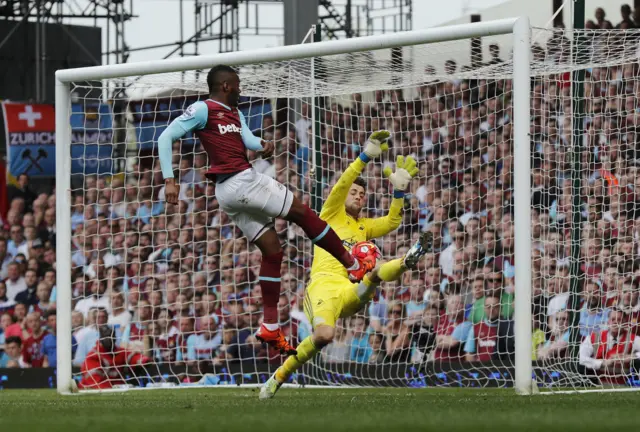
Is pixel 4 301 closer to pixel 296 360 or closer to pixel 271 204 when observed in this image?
pixel 296 360

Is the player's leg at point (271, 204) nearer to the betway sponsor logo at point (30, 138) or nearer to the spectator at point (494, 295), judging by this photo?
the spectator at point (494, 295)

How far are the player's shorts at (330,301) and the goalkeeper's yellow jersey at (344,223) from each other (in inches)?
8.5

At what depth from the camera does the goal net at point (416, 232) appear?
428 inches

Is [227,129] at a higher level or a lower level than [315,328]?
higher

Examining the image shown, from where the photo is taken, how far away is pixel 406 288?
41.8ft

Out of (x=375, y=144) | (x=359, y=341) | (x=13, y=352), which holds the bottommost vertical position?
(x=13, y=352)

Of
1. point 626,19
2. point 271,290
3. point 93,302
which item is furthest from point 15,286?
point 626,19

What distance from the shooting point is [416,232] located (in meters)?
12.9

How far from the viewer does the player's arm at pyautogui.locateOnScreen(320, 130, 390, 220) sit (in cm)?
917

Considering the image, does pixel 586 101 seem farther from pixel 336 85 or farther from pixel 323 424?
pixel 323 424

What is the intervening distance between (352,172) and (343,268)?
0.87m

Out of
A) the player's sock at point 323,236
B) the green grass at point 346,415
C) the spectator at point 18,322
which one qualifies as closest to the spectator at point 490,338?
the green grass at point 346,415

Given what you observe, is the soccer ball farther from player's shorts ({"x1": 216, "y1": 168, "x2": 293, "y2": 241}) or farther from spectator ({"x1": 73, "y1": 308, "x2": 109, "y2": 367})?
spectator ({"x1": 73, "y1": 308, "x2": 109, "y2": 367})

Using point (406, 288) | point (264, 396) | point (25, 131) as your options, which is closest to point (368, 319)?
point (406, 288)
